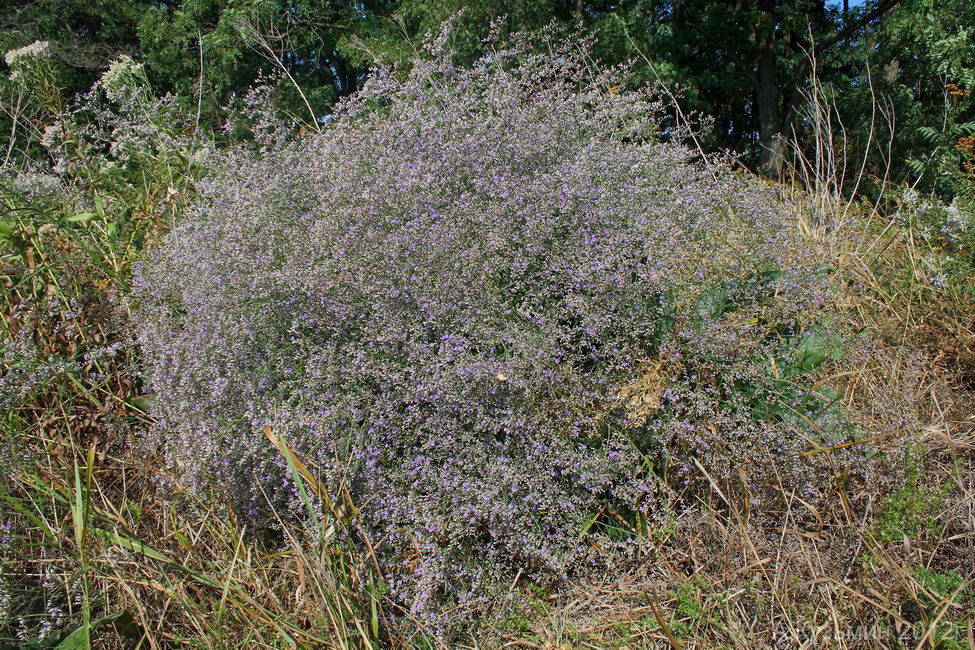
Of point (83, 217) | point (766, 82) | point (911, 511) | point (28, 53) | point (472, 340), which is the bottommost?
point (911, 511)

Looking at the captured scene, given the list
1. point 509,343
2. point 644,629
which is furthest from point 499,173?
point 644,629

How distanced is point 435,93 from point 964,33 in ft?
22.4

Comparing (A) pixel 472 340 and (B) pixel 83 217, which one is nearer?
(A) pixel 472 340

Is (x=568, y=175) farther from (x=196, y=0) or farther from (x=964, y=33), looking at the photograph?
(x=196, y=0)

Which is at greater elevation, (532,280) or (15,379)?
(15,379)

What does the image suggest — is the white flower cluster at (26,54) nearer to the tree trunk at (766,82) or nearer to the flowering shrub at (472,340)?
the flowering shrub at (472,340)

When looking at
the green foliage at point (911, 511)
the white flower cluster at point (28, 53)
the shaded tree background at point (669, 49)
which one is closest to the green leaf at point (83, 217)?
the white flower cluster at point (28, 53)

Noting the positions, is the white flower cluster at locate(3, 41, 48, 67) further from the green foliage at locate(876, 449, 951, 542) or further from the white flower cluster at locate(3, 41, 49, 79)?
the green foliage at locate(876, 449, 951, 542)

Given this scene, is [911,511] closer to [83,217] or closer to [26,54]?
[83,217]

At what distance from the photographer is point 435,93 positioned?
296 centimetres

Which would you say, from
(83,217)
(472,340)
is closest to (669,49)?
(83,217)

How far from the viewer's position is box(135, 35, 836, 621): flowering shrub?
2004mm

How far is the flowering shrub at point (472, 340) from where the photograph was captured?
200 centimetres

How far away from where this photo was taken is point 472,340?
212 cm
